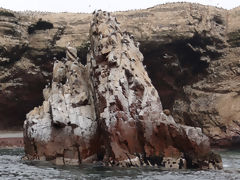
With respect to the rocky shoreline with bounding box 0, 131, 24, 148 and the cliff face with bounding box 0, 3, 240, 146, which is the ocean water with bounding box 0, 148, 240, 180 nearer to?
the rocky shoreline with bounding box 0, 131, 24, 148

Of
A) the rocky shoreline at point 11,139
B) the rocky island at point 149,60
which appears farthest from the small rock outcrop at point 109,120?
the rocky shoreline at point 11,139

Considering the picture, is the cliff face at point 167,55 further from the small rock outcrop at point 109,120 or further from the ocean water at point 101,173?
the ocean water at point 101,173

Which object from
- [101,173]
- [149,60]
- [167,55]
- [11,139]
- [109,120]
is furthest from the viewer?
[149,60]

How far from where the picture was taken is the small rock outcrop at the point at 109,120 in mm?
28312

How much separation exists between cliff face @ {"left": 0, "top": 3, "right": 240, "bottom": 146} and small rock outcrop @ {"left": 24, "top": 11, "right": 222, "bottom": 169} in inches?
615

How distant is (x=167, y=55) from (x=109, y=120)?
26.3 metres

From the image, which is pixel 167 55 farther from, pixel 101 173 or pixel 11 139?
pixel 101 173

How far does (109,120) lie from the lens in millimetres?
29703

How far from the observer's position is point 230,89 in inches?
2076

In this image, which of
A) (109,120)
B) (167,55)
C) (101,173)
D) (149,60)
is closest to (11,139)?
(149,60)

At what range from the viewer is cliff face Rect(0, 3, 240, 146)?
52.6 metres

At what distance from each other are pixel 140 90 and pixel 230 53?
27.8m

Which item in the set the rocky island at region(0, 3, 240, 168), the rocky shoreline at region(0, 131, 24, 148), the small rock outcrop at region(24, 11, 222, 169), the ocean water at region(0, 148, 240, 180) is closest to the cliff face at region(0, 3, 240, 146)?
the rocky island at region(0, 3, 240, 168)

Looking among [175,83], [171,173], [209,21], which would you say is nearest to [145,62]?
[175,83]
